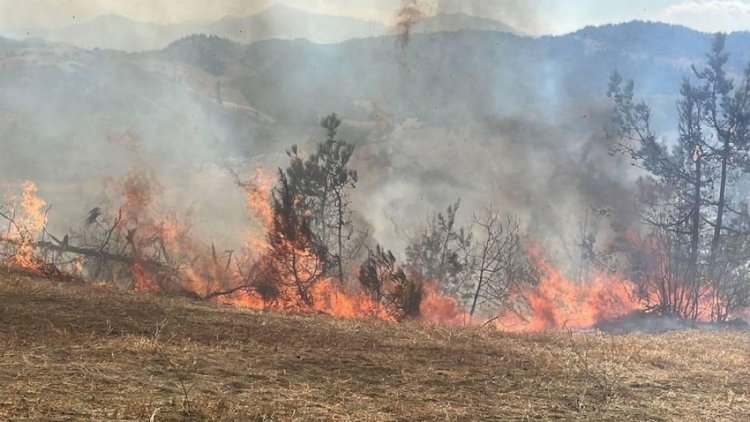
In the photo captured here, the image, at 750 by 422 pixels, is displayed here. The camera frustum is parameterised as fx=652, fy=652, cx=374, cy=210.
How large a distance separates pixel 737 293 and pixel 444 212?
138 ft

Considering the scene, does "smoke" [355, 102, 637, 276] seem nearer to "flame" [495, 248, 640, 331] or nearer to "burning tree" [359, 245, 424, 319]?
"flame" [495, 248, 640, 331]

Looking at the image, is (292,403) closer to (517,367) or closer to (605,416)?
(605,416)

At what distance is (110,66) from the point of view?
6688cm

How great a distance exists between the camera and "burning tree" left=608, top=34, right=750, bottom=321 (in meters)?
28.9

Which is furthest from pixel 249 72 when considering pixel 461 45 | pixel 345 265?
pixel 345 265

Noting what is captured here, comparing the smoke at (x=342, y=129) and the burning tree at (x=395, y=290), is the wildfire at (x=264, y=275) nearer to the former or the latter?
the burning tree at (x=395, y=290)

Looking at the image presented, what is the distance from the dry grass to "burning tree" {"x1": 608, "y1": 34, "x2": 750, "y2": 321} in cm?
1422

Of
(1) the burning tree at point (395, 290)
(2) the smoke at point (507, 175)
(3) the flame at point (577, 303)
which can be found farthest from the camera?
(2) the smoke at point (507, 175)

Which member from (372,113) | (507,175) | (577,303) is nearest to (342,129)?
(372,113)

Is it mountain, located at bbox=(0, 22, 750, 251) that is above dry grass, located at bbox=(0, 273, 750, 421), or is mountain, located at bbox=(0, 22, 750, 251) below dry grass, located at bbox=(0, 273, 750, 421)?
above

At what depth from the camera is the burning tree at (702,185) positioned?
28.9 metres

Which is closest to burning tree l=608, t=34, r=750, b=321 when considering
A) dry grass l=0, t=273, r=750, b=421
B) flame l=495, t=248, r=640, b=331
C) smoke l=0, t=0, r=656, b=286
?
flame l=495, t=248, r=640, b=331

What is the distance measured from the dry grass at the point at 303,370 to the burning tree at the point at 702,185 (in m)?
14.2

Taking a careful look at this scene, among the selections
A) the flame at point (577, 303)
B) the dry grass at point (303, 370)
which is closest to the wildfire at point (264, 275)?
the flame at point (577, 303)
